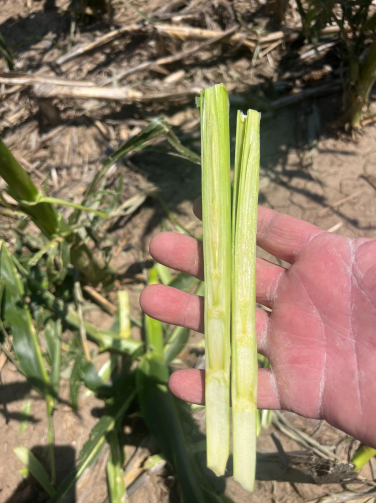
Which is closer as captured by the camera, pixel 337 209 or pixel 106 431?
pixel 106 431

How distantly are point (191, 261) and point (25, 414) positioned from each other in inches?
47.3

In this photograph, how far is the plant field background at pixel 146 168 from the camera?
74.9 inches

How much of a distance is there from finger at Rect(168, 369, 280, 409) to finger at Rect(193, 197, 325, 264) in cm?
52

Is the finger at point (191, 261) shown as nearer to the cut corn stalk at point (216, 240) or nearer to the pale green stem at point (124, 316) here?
the cut corn stalk at point (216, 240)

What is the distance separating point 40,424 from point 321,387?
1.43 m

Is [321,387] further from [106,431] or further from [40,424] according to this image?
[40,424]

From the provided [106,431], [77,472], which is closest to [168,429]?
[106,431]

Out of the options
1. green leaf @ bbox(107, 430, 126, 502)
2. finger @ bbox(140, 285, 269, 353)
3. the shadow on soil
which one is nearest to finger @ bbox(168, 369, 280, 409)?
finger @ bbox(140, 285, 269, 353)

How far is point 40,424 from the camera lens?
204cm

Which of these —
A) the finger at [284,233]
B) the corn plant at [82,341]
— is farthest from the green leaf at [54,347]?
the finger at [284,233]

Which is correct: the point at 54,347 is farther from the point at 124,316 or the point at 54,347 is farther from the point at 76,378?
the point at 124,316

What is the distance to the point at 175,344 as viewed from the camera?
211 cm

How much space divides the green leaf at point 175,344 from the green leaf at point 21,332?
61cm

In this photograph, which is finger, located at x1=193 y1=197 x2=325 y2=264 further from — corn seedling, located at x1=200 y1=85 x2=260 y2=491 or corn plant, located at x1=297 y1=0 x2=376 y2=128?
corn plant, located at x1=297 y1=0 x2=376 y2=128
